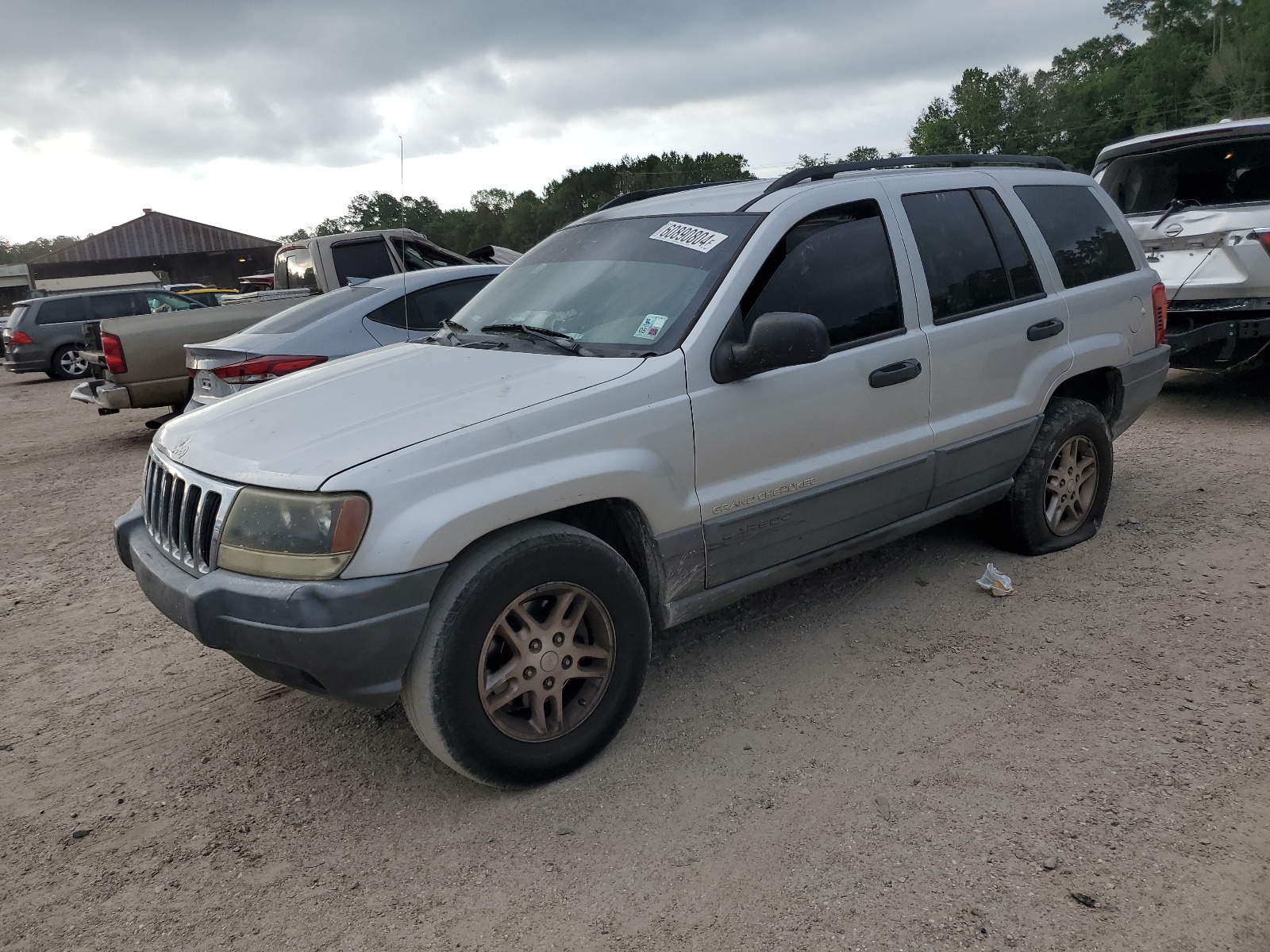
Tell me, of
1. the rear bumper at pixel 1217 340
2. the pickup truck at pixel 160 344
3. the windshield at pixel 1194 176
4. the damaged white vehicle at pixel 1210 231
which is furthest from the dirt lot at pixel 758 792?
the pickup truck at pixel 160 344

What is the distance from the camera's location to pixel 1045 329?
4430 mm

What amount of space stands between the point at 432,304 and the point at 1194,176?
6259 mm

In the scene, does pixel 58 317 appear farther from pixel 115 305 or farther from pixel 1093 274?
pixel 1093 274

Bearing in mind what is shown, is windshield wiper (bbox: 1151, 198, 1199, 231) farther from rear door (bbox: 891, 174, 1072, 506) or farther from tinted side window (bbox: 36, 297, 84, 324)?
tinted side window (bbox: 36, 297, 84, 324)

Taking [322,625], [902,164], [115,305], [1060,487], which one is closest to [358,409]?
[322,625]

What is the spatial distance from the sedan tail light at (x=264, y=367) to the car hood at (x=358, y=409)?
2933 mm

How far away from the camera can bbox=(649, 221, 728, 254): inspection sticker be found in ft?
11.9

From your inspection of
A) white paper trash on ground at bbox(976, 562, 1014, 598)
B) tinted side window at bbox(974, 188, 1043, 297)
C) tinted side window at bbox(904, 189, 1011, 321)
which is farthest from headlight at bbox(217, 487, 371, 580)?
tinted side window at bbox(974, 188, 1043, 297)

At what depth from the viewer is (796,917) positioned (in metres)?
2.45

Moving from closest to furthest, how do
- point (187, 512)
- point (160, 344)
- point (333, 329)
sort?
point (187, 512)
point (333, 329)
point (160, 344)

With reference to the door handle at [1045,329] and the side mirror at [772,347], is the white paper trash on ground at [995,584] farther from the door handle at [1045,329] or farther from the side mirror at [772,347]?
the side mirror at [772,347]

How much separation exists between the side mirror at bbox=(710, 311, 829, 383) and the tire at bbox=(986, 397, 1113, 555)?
1.79 m

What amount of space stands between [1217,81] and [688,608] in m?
86.7

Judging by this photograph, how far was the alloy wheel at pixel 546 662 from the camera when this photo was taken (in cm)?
296
